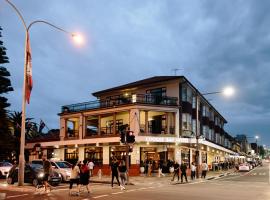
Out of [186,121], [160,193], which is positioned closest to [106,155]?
[186,121]

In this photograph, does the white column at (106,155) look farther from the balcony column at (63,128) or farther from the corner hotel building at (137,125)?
the balcony column at (63,128)

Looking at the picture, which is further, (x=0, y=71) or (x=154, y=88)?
(x=154, y=88)

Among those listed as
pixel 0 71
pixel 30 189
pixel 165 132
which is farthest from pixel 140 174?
pixel 30 189

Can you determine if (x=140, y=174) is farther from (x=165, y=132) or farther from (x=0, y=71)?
(x=0, y=71)

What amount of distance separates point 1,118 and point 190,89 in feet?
77.4

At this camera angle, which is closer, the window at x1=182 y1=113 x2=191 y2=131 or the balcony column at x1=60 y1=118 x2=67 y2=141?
the window at x1=182 y1=113 x2=191 y2=131

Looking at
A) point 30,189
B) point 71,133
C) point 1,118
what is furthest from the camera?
point 71,133

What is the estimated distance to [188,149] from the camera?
169 feet

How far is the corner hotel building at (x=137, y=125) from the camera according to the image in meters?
46.5

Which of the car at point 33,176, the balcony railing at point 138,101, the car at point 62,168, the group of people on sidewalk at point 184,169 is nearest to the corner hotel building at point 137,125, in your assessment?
the balcony railing at point 138,101

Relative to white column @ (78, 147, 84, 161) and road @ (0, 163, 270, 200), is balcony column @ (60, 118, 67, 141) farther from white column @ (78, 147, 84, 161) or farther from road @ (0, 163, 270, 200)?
road @ (0, 163, 270, 200)

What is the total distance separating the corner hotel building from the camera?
46469 millimetres

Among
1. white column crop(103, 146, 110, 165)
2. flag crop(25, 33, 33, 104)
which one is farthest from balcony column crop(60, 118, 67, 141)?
flag crop(25, 33, 33, 104)

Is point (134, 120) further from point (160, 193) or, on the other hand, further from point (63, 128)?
point (160, 193)
